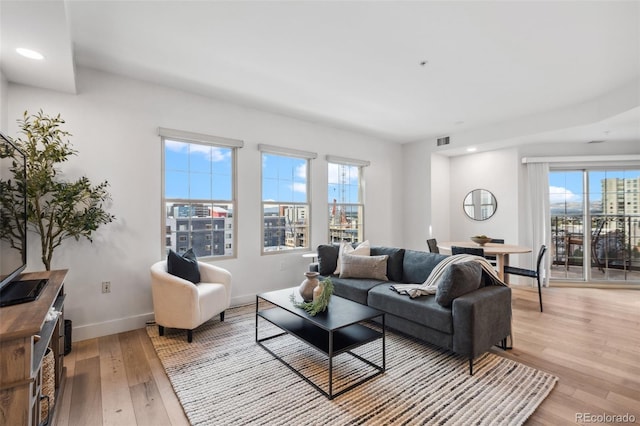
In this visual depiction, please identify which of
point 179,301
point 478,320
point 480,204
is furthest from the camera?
point 480,204

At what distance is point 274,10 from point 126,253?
2.82 meters

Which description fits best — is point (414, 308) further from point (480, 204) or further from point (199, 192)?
point (480, 204)

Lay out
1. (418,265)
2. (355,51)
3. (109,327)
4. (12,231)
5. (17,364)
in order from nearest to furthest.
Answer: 1. (17,364)
2. (12,231)
3. (355,51)
4. (109,327)
5. (418,265)

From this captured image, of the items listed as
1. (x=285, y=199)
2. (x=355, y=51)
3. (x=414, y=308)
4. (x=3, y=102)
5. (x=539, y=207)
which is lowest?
(x=414, y=308)

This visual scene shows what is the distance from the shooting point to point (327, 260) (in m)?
3.90

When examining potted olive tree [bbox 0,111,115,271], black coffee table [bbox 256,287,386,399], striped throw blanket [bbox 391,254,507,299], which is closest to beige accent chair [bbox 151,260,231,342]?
black coffee table [bbox 256,287,386,399]

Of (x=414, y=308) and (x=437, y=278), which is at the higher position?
(x=437, y=278)

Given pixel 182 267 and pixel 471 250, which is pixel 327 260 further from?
pixel 471 250

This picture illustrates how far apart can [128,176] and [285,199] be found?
6.79ft

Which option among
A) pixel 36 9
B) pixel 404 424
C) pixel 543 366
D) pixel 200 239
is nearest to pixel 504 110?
pixel 543 366

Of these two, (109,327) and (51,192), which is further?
(109,327)

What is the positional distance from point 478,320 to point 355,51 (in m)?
2.57

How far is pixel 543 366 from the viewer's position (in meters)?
2.47

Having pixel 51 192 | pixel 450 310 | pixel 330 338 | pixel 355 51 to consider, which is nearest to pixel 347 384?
pixel 330 338
